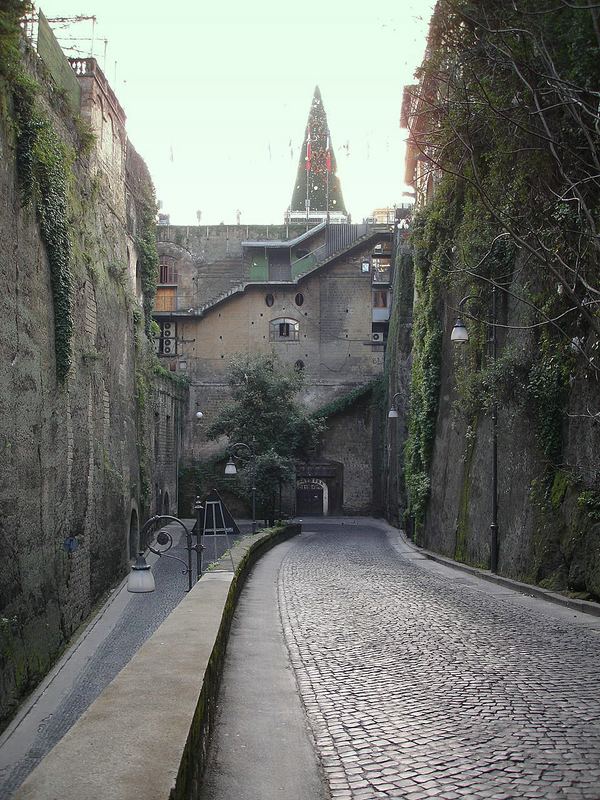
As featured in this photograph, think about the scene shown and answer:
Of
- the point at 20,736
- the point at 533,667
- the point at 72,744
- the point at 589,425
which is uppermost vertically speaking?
the point at 589,425

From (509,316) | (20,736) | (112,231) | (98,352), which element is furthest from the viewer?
(112,231)

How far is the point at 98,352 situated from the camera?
2041 centimetres

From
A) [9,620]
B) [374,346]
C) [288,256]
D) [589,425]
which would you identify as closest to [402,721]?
[589,425]

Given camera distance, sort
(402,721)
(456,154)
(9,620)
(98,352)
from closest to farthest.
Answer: (402,721) < (9,620) < (456,154) < (98,352)

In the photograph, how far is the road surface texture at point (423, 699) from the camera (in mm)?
3979

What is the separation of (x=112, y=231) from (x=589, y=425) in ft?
53.0

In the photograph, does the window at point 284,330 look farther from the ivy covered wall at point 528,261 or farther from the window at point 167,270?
the ivy covered wall at point 528,261

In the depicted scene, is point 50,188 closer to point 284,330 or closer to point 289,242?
point 284,330

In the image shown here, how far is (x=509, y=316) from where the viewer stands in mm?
16047

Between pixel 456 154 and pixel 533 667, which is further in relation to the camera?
pixel 456 154

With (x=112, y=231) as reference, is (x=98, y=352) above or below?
below

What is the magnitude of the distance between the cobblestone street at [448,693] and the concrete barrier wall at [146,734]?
2.72 feet

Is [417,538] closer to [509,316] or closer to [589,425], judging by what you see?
[509,316]

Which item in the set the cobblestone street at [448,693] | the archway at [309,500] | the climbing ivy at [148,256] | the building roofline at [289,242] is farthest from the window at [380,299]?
the cobblestone street at [448,693]
